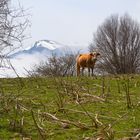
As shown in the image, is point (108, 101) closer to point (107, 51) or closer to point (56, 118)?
point (56, 118)

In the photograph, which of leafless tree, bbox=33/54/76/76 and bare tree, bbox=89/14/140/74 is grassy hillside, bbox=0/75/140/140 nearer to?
leafless tree, bbox=33/54/76/76

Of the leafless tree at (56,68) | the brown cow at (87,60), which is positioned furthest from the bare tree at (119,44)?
the brown cow at (87,60)

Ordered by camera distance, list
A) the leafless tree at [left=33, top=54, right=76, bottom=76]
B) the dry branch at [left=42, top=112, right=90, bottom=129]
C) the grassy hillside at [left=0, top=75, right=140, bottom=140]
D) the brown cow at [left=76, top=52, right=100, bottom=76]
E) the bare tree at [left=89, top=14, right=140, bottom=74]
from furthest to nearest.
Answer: the bare tree at [left=89, top=14, right=140, bottom=74] < the brown cow at [left=76, top=52, right=100, bottom=76] < the leafless tree at [left=33, top=54, right=76, bottom=76] < the dry branch at [left=42, top=112, right=90, bottom=129] < the grassy hillside at [left=0, top=75, right=140, bottom=140]

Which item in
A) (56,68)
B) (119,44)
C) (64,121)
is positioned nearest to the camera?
(64,121)

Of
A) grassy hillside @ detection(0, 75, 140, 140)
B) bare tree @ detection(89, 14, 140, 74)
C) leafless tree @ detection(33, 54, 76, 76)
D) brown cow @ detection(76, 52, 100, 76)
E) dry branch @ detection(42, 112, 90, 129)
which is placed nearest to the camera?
grassy hillside @ detection(0, 75, 140, 140)

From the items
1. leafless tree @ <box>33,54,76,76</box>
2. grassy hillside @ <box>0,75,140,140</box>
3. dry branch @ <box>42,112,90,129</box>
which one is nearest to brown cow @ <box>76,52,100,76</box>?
leafless tree @ <box>33,54,76,76</box>

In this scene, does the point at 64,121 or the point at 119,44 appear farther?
the point at 119,44

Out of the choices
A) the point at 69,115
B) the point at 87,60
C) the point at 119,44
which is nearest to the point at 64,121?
the point at 69,115

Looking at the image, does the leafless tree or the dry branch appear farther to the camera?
the leafless tree

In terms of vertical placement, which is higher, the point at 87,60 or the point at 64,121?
the point at 87,60

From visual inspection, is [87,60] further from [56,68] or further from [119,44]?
[119,44]

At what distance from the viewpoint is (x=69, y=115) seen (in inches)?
300

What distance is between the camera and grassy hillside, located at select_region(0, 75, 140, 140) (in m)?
6.25

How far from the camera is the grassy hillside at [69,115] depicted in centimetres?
625
